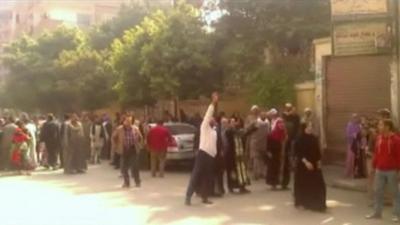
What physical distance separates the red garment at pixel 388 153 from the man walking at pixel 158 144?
7773 mm

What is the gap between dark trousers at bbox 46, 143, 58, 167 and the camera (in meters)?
19.7

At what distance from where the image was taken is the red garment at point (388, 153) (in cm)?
974

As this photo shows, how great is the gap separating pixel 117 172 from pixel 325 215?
9.17 meters

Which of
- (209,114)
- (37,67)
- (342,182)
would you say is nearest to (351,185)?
(342,182)

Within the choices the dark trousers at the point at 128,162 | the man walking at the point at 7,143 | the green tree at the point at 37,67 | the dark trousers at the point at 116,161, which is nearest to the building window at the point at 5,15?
the green tree at the point at 37,67

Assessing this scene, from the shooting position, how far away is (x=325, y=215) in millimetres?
10359

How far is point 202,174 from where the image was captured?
1168 cm

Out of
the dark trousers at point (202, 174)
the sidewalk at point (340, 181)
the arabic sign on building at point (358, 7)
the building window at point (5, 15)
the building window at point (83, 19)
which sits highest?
the building window at point (5, 15)

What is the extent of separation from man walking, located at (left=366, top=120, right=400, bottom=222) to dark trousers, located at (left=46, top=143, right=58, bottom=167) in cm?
1238

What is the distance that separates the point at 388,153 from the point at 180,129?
9579 millimetres

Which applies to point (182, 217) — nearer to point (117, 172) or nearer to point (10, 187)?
point (10, 187)

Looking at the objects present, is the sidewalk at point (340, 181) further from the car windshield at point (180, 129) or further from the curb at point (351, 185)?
the car windshield at point (180, 129)

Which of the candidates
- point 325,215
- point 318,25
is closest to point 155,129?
point 325,215

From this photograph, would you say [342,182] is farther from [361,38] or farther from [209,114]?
[209,114]
